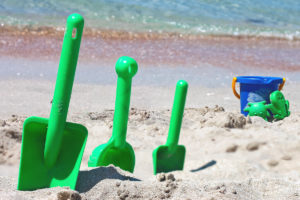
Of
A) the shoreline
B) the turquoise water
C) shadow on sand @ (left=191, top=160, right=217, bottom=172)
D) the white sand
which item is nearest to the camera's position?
the white sand

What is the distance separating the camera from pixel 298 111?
3.46m

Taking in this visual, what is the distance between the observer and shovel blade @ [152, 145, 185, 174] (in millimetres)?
2264

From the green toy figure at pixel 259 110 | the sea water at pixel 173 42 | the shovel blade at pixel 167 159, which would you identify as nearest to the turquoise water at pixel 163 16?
the sea water at pixel 173 42

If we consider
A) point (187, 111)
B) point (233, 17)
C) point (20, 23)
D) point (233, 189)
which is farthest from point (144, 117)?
point (233, 17)

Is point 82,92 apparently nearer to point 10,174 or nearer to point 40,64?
point 40,64

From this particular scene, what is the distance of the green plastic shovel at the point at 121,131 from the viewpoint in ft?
Result: 6.46

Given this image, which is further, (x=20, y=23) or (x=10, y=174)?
(x=20, y=23)

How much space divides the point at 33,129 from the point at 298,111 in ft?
7.23

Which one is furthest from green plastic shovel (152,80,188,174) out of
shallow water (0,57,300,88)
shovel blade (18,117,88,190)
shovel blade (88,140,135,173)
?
shallow water (0,57,300,88)

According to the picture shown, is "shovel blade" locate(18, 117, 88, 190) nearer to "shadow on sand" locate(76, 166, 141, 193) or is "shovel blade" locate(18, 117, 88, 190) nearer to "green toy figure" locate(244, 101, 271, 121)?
"shadow on sand" locate(76, 166, 141, 193)

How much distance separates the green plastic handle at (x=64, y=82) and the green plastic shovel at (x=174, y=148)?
1.96ft

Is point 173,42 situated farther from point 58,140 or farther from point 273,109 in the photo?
point 58,140

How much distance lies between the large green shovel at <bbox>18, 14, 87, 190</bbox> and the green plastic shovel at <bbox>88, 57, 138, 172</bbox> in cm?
23

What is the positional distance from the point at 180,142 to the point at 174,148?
0.36 metres
